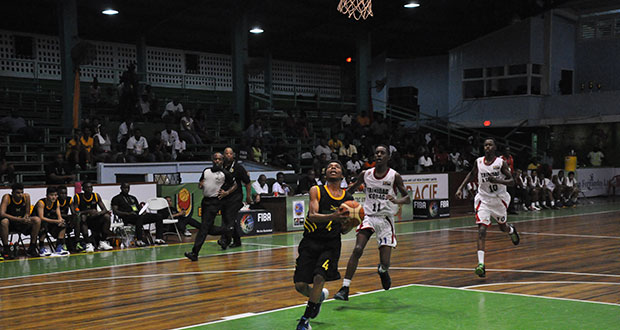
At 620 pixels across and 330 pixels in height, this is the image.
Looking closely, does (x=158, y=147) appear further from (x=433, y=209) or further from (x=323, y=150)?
(x=433, y=209)

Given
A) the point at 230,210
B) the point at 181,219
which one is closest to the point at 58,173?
the point at 181,219

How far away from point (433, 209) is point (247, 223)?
7380mm

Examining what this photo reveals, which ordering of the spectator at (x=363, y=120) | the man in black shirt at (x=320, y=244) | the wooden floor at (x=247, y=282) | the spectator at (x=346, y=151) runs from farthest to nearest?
the spectator at (x=363, y=120), the spectator at (x=346, y=151), the wooden floor at (x=247, y=282), the man in black shirt at (x=320, y=244)

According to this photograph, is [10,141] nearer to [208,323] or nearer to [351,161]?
[351,161]

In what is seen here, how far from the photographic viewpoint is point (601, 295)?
9352 millimetres

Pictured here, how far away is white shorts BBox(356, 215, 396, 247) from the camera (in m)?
9.44

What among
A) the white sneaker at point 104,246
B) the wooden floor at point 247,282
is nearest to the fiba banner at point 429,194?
the wooden floor at point 247,282

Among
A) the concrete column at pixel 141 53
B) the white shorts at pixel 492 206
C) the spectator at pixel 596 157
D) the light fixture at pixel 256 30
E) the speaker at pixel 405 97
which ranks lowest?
the white shorts at pixel 492 206

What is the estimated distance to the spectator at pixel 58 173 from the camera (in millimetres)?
17406

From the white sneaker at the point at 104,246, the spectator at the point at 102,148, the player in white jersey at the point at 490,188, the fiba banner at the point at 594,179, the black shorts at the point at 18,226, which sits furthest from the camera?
the fiba banner at the point at 594,179

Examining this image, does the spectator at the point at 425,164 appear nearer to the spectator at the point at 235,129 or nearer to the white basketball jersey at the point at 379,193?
the spectator at the point at 235,129

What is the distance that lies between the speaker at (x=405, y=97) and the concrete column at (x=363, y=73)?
5.25 m

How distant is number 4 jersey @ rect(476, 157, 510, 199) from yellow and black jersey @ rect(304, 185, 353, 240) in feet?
15.3

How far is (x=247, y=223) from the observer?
717 inches
